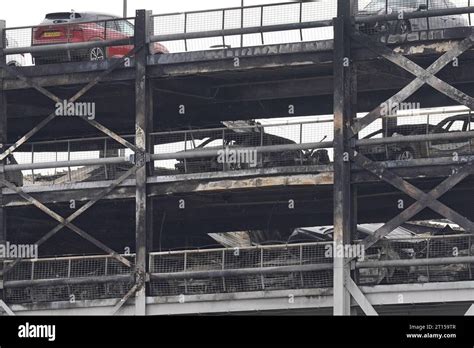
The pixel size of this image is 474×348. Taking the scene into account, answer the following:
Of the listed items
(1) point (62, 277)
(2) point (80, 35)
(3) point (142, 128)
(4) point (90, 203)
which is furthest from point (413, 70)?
(1) point (62, 277)

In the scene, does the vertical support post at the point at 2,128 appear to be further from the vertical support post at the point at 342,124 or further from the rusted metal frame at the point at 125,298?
the vertical support post at the point at 342,124

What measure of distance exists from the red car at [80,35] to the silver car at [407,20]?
19.6ft

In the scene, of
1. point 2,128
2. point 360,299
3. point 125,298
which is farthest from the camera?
point 2,128

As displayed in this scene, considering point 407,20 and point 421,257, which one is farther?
point 407,20

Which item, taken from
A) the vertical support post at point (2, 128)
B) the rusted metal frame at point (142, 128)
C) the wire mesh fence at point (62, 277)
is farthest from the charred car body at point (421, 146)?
the vertical support post at point (2, 128)

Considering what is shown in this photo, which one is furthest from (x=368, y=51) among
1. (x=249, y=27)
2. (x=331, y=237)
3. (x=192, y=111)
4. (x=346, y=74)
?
(x=192, y=111)

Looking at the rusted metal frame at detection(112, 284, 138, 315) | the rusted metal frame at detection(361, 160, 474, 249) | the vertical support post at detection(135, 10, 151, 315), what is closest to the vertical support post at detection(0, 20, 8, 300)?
the rusted metal frame at detection(112, 284, 138, 315)

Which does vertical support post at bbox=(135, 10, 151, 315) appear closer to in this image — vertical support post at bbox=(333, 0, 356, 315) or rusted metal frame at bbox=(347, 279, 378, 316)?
vertical support post at bbox=(333, 0, 356, 315)

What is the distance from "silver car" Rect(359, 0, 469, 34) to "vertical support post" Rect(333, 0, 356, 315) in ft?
2.81

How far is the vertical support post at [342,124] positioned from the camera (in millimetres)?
34688

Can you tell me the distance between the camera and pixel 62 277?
3694 cm

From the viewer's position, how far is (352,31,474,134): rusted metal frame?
34.4m

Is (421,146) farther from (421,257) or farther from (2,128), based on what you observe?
(2,128)

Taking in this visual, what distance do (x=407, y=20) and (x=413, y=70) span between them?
2.12 m
